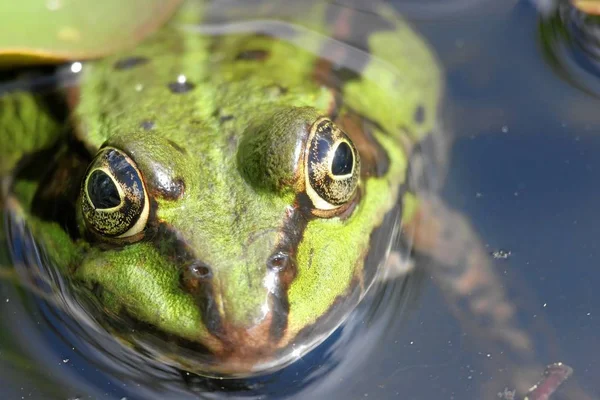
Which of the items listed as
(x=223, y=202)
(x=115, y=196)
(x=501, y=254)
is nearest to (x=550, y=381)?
(x=501, y=254)

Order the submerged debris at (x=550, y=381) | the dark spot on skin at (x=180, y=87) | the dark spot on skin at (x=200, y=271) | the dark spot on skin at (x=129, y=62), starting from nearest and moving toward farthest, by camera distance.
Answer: the dark spot on skin at (x=200, y=271) → the submerged debris at (x=550, y=381) → the dark spot on skin at (x=180, y=87) → the dark spot on skin at (x=129, y=62)

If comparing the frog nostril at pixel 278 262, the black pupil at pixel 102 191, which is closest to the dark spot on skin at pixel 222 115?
the black pupil at pixel 102 191

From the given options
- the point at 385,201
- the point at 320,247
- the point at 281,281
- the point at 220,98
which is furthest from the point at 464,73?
the point at 281,281

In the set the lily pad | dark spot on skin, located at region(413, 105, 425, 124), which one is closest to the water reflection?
dark spot on skin, located at region(413, 105, 425, 124)

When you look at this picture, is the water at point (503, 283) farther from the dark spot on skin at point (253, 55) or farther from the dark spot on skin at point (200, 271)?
the dark spot on skin at point (253, 55)

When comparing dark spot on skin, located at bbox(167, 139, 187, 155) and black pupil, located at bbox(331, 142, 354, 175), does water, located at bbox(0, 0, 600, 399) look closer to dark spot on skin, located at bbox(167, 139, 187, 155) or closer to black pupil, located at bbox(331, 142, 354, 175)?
black pupil, located at bbox(331, 142, 354, 175)

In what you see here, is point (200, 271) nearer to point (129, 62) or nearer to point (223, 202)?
point (223, 202)
